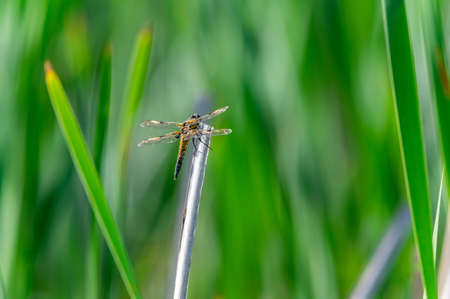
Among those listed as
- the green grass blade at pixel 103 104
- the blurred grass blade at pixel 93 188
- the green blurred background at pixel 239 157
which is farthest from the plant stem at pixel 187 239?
the green blurred background at pixel 239 157

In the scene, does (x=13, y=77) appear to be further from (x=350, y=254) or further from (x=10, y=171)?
(x=350, y=254)

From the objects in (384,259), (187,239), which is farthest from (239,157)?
(187,239)

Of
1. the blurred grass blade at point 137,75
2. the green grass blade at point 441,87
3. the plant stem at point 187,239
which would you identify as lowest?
the plant stem at point 187,239

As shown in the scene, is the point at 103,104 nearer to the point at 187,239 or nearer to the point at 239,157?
the point at 187,239

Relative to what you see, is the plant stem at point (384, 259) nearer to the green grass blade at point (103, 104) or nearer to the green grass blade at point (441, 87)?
the green grass blade at point (441, 87)

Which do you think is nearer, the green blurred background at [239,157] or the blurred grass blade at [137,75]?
the blurred grass blade at [137,75]

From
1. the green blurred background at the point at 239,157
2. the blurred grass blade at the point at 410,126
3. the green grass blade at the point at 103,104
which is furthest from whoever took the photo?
A: the green blurred background at the point at 239,157
